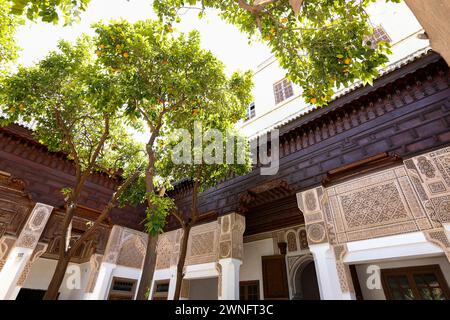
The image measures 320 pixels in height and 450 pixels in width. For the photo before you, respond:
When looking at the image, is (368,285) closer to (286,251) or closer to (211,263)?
(286,251)

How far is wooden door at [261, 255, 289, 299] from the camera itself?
23.5 ft

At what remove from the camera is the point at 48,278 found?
9445 mm

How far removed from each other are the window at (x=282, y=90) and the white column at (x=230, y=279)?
6187mm

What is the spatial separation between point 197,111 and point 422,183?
14.1 ft

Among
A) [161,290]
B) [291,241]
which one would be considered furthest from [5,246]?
[291,241]

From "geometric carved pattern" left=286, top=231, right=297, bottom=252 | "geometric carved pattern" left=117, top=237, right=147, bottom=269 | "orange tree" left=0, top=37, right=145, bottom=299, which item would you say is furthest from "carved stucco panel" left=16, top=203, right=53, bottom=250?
"geometric carved pattern" left=286, top=231, right=297, bottom=252

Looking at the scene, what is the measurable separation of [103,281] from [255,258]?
522 cm

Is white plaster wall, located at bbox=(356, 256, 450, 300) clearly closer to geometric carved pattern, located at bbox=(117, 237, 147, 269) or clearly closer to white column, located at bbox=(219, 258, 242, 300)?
white column, located at bbox=(219, 258, 242, 300)

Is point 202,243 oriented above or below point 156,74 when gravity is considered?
below

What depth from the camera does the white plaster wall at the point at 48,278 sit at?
8.62 meters

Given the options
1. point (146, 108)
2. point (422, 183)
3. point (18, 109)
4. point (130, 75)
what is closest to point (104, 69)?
point (130, 75)

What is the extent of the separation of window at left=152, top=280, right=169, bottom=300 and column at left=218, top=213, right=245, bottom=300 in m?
2.98
